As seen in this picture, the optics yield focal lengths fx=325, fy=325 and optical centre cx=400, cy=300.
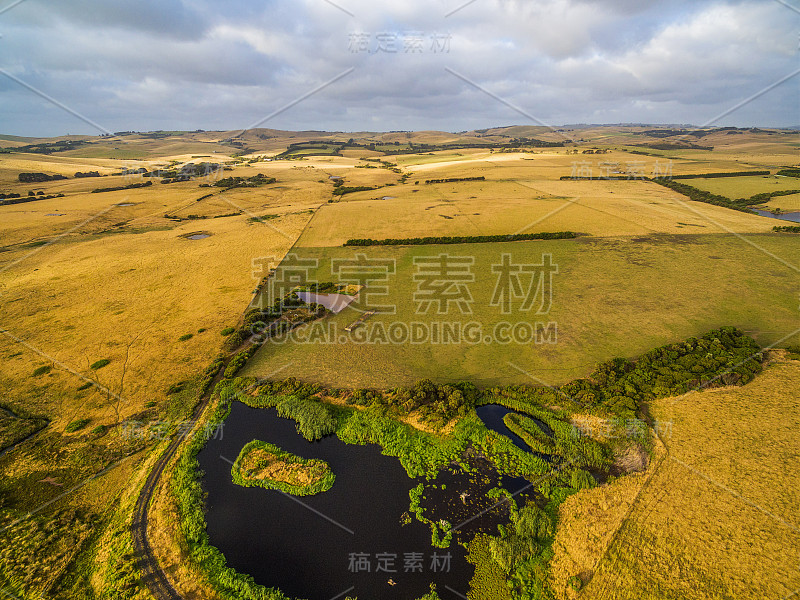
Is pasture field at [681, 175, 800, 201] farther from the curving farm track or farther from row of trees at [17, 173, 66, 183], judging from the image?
row of trees at [17, 173, 66, 183]

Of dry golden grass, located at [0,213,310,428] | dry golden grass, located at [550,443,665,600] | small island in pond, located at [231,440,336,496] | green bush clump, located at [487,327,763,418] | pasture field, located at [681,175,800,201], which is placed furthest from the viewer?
pasture field, located at [681,175,800,201]

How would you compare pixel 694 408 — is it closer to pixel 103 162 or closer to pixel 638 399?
pixel 638 399

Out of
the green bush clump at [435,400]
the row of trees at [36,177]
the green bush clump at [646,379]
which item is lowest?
the green bush clump at [435,400]

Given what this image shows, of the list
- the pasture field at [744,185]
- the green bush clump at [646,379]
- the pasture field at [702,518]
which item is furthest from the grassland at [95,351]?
the pasture field at [744,185]

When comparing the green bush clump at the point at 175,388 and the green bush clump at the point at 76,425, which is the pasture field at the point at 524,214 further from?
the green bush clump at the point at 76,425

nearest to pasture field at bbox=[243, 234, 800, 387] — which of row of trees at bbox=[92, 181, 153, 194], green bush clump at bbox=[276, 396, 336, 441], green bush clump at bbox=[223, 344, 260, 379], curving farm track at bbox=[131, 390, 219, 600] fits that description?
green bush clump at bbox=[223, 344, 260, 379]

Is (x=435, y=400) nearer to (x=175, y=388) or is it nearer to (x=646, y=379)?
(x=646, y=379)

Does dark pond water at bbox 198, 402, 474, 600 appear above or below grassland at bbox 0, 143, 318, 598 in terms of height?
Answer: below
